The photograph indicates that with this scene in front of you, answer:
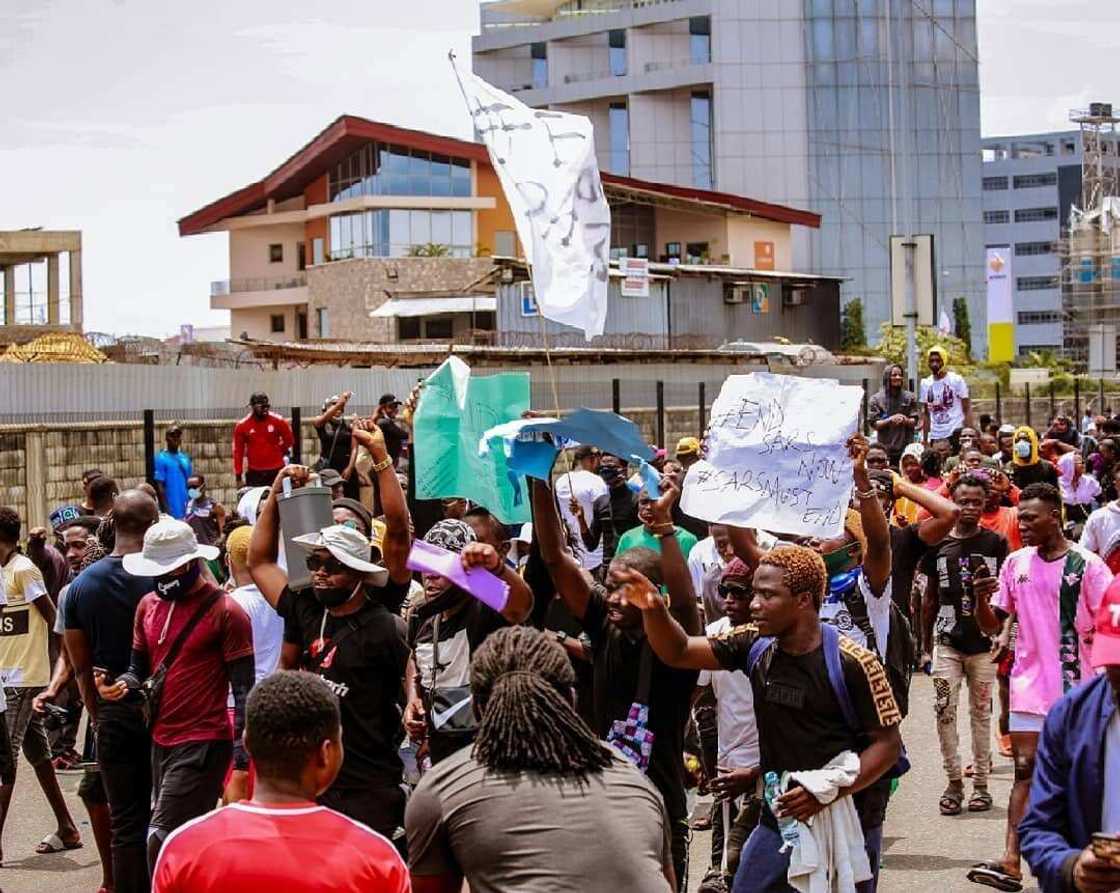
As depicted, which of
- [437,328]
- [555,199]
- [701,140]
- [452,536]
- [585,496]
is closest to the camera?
[452,536]

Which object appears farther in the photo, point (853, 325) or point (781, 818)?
point (853, 325)

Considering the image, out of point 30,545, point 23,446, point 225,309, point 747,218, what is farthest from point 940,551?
point 225,309

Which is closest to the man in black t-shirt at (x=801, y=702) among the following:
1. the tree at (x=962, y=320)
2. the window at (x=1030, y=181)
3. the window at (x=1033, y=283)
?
the tree at (x=962, y=320)

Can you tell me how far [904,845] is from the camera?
960 centimetres

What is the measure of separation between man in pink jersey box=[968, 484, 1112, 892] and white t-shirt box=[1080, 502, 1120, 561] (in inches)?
78.5

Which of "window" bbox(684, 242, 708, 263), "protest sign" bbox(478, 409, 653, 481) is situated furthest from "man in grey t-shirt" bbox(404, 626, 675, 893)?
"window" bbox(684, 242, 708, 263)

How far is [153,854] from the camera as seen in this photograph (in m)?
7.29

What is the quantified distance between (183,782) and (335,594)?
1.16 m

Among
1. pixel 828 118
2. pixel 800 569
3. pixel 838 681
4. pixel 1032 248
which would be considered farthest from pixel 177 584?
pixel 1032 248

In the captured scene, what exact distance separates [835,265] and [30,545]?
71527 mm

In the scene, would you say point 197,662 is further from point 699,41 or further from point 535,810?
point 699,41

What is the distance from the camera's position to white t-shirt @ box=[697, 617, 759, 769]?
7.57 meters

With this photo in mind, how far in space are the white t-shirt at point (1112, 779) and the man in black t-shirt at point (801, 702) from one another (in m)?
Answer: 1.31

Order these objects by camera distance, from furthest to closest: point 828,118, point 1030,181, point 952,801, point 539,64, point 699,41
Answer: point 1030,181 < point 539,64 < point 699,41 < point 828,118 < point 952,801
